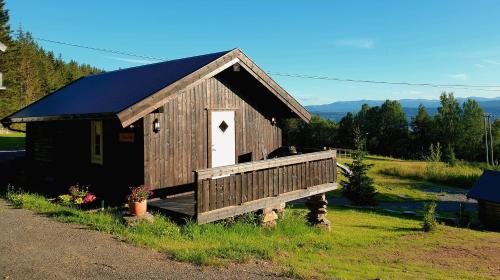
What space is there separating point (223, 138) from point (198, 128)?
1090mm

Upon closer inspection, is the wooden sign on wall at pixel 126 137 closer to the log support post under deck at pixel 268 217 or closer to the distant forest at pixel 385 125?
the log support post under deck at pixel 268 217

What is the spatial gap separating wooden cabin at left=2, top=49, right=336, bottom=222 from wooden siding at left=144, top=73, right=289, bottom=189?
0.10 ft

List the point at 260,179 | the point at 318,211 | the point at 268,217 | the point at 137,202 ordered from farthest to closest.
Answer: the point at 318,211
the point at 268,217
the point at 260,179
the point at 137,202

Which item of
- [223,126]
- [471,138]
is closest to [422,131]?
[471,138]

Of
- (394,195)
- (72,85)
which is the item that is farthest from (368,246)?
(394,195)

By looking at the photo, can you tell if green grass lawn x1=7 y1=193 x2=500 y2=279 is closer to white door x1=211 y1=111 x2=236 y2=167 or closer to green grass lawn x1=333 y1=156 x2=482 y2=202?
white door x1=211 y1=111 x2=236 y2=167

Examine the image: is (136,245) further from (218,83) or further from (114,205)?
(218,83)

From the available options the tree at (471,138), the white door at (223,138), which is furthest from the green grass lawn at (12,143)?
the tree at (471,138)

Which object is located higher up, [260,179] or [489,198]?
[260,179]

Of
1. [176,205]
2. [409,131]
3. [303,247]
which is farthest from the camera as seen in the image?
[409,131]

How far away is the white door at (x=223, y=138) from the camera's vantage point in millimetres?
13633

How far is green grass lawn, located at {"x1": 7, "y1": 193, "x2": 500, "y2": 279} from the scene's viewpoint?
8180mm

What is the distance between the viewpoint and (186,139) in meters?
12.8

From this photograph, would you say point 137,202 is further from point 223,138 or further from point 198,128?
point 223,138
